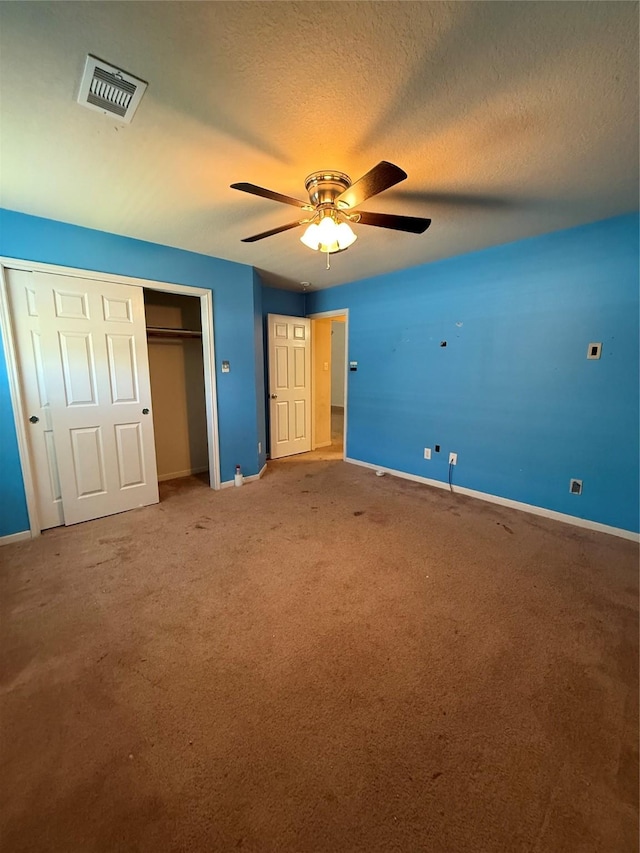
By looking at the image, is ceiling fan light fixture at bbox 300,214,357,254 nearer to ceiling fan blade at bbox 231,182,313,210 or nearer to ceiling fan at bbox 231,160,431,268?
ceiling fan at bbox 231,160,431,268

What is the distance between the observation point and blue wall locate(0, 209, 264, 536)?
2.54 meters

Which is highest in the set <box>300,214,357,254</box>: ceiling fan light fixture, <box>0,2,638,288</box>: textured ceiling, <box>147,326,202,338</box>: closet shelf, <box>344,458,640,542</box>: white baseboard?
<box>0,2,638,288</box>: textured ceiling

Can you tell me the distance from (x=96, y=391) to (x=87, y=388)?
7 centimetres

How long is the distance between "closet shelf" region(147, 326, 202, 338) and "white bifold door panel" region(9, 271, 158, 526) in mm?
437

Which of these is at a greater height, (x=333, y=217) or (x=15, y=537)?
(x=333, y=217)

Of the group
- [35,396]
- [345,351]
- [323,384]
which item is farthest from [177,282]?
[323,384]

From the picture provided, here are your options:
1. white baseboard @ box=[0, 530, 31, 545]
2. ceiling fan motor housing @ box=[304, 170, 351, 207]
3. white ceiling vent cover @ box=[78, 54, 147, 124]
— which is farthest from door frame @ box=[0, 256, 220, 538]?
Result: ceiling fan motor housing @ box=[304, 170, 351, 207]

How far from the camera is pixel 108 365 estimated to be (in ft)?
9.73

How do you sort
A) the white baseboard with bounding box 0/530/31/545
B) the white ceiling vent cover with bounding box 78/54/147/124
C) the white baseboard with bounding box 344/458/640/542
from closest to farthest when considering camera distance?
the white ceiling vent cover with bounding box 78/54/147/124
the white baseboard with bounding box 0/530/31/545
the white baseboard with bounding box 344/458/640/542

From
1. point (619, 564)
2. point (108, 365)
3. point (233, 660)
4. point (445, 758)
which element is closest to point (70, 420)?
point (108, 365)

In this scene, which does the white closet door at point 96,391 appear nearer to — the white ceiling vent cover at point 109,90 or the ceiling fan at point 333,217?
the white ceiling vent cover at point 109,90

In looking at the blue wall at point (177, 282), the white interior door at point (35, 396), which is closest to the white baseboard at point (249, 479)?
the blue wall at point (177, 282)

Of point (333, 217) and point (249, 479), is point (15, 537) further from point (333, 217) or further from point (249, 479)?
point (333, 217)

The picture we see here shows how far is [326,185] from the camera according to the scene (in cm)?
189
